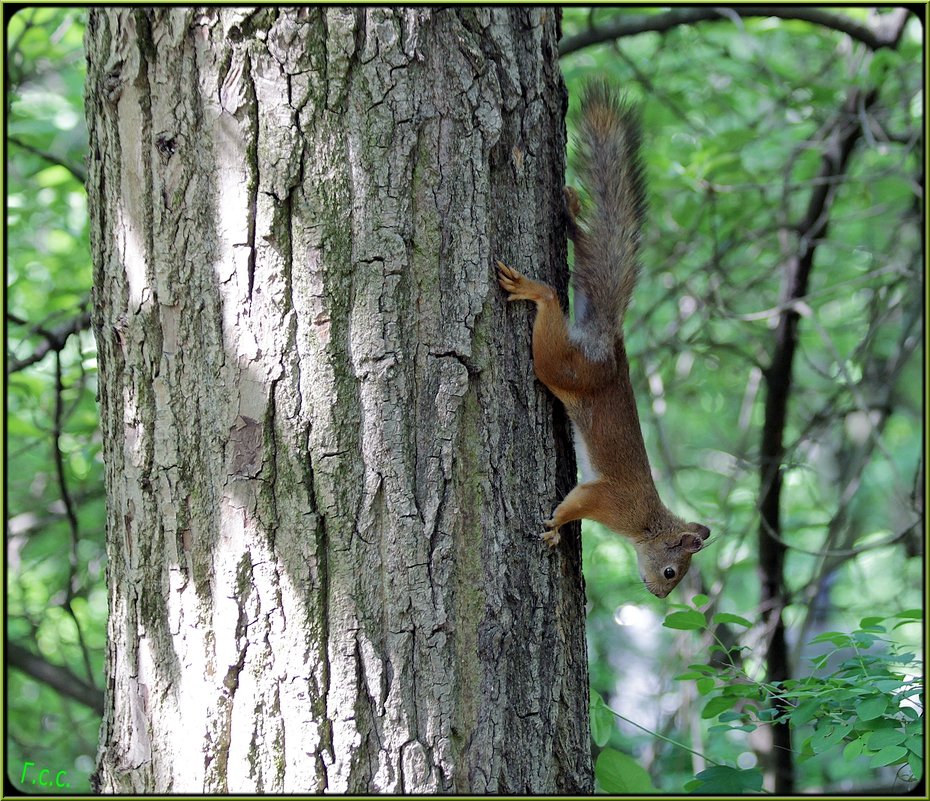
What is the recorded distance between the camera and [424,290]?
1.43 metres

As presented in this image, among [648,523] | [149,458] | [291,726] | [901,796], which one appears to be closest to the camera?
[291,726]

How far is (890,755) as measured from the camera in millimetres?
1622

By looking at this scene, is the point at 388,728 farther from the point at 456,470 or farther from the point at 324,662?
the point at 456,470

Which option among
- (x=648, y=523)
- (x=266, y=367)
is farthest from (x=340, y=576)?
(x=648, y=523)

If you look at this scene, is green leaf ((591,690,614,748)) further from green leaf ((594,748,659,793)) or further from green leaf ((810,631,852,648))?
green leaf ((810,631,852,648))

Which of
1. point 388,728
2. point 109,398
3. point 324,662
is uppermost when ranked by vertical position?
point 109,398

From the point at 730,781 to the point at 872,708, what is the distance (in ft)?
1.11

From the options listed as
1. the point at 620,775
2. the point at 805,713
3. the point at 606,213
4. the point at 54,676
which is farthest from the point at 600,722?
the point at 54,676

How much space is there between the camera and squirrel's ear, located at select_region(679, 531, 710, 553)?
2768 mm

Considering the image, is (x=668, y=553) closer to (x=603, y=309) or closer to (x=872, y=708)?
(x=603, y=309)

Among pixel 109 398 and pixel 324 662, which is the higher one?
pixel 109 398

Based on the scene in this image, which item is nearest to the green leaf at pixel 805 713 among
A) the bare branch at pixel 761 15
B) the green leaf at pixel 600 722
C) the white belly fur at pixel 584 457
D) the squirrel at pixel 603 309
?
the green leaf at pixel 600 722

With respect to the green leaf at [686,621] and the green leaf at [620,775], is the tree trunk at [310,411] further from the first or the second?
the green leaf at [686,621]

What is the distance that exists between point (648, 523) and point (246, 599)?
165 centimetres
